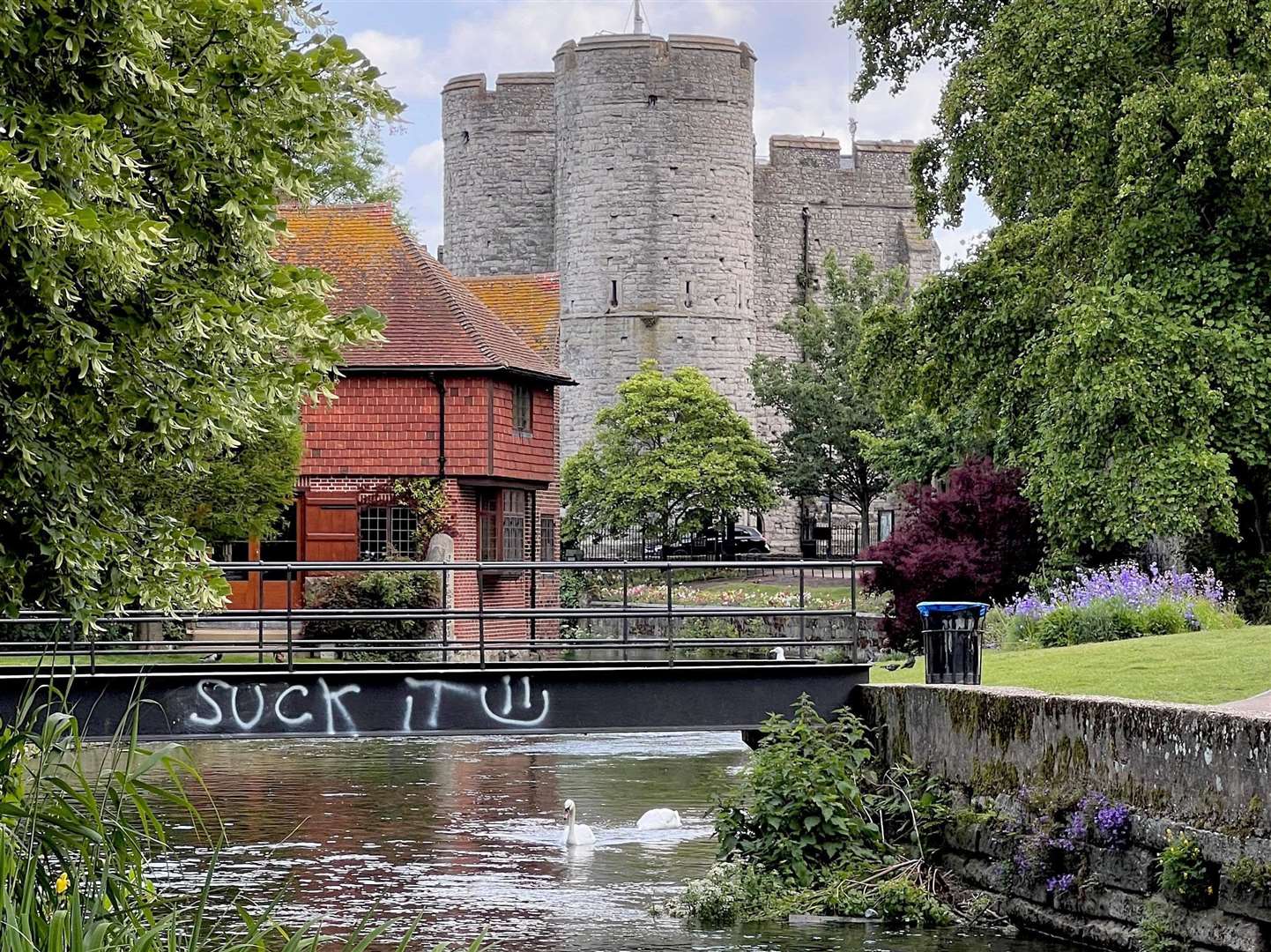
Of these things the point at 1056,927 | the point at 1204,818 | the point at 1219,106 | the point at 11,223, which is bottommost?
the point at 1056,927

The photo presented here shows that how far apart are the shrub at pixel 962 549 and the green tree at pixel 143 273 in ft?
72.6

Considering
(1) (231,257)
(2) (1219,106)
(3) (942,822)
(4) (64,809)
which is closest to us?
(4) (64,809)

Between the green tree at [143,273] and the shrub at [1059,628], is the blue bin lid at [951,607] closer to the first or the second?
the shrub at [1059,628]

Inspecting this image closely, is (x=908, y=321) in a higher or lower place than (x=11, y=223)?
higher

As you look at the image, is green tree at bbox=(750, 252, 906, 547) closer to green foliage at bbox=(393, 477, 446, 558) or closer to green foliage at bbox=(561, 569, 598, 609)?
green foliage at bbox=(561, 569, 598, 609)

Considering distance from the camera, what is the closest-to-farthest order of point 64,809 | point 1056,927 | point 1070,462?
point 64,809 < point 1056,927 < point 1070,462

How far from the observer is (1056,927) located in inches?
533

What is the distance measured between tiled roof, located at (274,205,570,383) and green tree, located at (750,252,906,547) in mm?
20057

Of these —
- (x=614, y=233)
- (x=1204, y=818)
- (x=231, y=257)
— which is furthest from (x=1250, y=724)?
(x=614, y=233)

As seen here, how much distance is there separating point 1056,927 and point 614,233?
189 feet

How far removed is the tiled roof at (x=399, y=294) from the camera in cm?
3950

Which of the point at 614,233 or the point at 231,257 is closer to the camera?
the point at 231,257

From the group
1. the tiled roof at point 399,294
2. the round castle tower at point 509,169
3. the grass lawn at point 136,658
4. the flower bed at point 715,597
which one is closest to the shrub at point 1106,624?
the grass lawn at point 136,658

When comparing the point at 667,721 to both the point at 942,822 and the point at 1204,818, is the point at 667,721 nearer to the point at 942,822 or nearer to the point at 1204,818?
the point at 942,822
